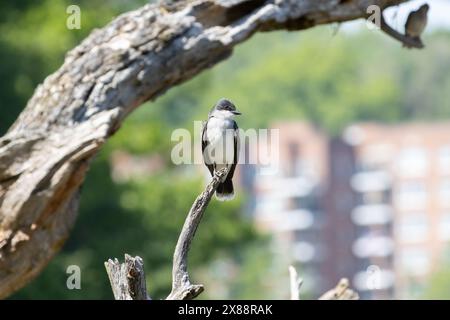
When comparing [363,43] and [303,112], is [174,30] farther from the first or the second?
[363,43]

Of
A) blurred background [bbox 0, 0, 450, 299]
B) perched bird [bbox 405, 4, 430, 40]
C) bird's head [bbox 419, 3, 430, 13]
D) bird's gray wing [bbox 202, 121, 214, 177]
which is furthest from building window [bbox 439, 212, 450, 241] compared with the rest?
bird's gray wing [bbox 202, 121, 214, 177]

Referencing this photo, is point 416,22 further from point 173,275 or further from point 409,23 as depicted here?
point 173,275

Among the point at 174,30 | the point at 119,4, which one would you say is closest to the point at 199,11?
the point at 174,30

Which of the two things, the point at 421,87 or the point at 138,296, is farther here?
the point at 421,87

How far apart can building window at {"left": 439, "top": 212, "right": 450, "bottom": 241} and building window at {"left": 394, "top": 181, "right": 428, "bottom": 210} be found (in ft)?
4.38

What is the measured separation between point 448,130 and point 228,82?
32728mm

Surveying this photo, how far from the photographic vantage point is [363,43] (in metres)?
161

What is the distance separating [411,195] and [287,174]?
7.65 metres

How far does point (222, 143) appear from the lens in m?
10.1

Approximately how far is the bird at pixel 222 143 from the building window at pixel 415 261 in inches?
3380

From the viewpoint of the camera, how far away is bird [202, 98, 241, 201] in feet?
32.3

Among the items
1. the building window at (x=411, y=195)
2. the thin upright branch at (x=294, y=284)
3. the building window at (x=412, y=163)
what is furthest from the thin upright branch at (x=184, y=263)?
the building window at (x=412, y=163)

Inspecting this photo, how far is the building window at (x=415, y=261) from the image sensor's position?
95.9 meters

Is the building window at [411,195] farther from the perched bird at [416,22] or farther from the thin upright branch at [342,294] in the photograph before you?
the thin upright branch at [342,294]
